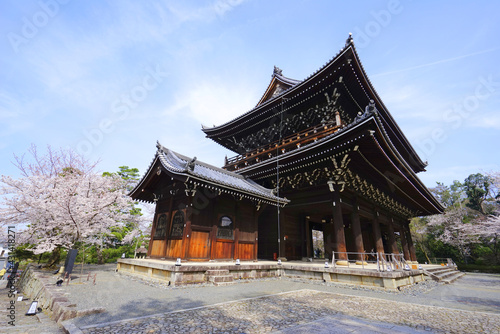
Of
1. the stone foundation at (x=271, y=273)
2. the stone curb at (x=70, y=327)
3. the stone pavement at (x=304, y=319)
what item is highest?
the stone foundation at (x=271, y=273)

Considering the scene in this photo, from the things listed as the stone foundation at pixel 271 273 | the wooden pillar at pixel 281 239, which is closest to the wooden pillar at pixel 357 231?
the stone foundation at pixel 271 273

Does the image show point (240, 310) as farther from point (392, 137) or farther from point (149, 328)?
point (392, 137)

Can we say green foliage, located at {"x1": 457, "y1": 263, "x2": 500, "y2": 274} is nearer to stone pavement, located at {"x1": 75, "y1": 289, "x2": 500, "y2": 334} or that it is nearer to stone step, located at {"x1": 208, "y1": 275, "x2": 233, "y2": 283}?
stone pavement, located at {"x1": 75, "y1": 289, "x2": 500, "y2": 334}

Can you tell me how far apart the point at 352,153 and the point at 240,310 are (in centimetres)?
831

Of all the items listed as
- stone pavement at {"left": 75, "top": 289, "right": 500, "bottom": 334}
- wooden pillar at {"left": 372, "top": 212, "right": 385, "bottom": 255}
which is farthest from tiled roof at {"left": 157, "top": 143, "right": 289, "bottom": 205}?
wooden pillar at {"left": 372, "top": 212, "right": 385, "bottom": 255}

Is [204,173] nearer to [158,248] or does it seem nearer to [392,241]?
[158,248]

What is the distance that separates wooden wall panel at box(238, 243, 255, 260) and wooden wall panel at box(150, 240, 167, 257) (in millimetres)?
3708

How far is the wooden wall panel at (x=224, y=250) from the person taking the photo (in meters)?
10.4

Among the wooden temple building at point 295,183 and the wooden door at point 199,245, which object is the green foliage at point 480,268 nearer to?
the wooden temple building at point 295,183

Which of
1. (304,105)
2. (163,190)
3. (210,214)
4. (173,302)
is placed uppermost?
(304,105)

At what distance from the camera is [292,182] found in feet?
42.9

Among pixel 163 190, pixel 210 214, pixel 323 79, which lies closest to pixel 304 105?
pixel 323 79

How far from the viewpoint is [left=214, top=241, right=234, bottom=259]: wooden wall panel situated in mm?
10356

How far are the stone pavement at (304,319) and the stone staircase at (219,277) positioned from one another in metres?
2.73
